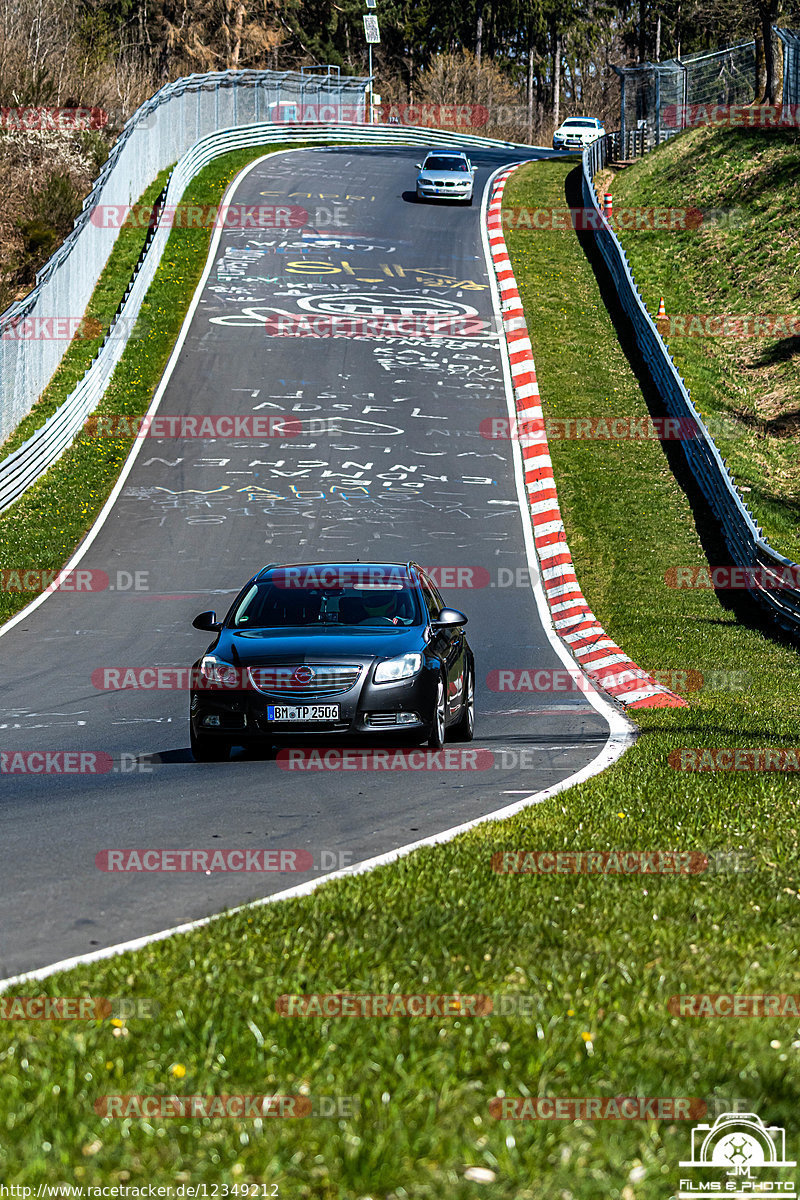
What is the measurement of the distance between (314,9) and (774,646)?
8574cm

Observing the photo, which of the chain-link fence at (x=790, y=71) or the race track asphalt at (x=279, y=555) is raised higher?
the chain-link fence at (x=790, y=71)

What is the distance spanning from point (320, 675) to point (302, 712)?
34 cm

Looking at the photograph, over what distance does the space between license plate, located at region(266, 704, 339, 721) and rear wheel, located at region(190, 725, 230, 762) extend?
20.0 inches

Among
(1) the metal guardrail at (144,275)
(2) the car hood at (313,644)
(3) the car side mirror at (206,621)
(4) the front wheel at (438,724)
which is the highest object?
(1) the metal guardrail at (144,275)

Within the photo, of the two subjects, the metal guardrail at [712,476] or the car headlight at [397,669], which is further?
the metal guardrail at [712,476]

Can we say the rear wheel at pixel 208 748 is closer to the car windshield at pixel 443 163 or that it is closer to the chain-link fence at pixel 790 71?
the chain-link fence at pixel 790 71

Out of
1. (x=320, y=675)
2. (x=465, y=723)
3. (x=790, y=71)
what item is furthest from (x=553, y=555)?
(x=790, y=71)

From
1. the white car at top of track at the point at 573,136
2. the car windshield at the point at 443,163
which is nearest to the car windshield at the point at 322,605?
the car windshield at the point at 443,163

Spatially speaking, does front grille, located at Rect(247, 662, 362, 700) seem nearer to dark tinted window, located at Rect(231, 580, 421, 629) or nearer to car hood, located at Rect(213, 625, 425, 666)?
car hood, located at Rect(213, 625, 425, 666)

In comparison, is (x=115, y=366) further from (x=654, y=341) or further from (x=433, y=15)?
(x=433, y=15)

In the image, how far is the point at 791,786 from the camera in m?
9.12

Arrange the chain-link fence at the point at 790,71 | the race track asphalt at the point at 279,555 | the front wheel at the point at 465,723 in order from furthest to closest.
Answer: the chain-link fence at the point at 790,71 < the front wheel at the point at 465,723 < the race track asphalt at the point at 279,555

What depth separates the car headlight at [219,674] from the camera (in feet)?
35.1

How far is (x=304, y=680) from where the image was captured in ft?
Answer: 35.1
